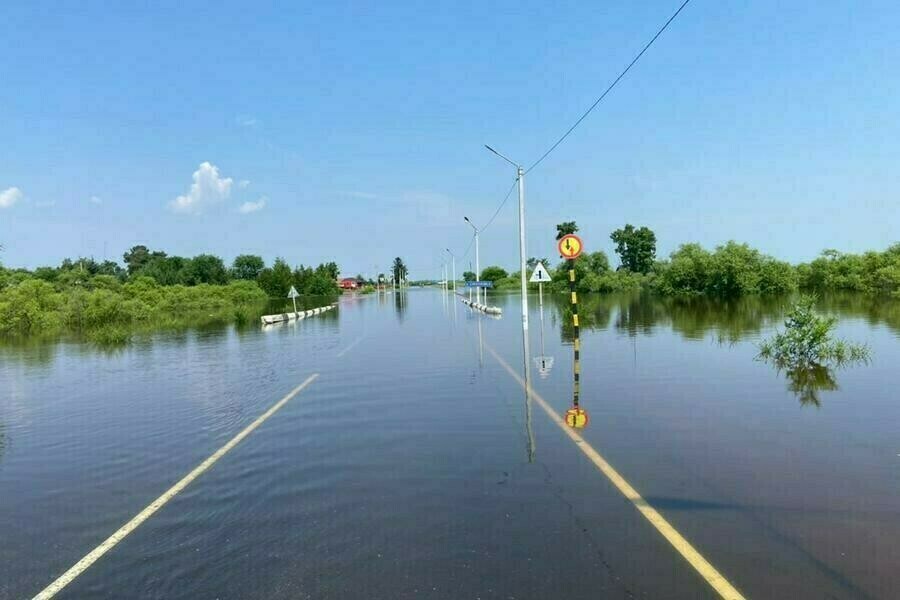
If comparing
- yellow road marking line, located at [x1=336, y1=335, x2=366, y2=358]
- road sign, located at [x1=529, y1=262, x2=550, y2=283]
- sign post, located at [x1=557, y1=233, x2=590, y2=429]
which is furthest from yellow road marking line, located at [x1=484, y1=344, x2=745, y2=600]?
road sign, located at [x1=529, y1=262, x2=550, y2=283]

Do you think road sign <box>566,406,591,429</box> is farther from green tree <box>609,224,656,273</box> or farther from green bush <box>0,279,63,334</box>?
green tree <box>609,224,656,273</box>

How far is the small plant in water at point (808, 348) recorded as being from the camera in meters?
15.4

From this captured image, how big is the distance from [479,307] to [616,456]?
41793 mm

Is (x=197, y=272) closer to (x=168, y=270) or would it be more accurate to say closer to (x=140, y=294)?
(x=168, y=270)

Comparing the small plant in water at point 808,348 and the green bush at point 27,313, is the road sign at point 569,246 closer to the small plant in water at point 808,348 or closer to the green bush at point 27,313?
the small plant in water at point 808,348

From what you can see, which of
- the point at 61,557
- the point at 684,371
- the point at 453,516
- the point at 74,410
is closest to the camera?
the point at 61,557

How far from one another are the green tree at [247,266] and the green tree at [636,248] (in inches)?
3368

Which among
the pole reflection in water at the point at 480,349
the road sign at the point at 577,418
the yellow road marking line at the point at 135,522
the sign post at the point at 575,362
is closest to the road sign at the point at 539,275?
the pole reflection in water at the point at 480,349

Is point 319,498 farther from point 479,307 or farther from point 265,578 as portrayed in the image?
point 479,307

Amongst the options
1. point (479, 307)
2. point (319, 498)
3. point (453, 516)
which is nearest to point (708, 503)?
point (453, 516)

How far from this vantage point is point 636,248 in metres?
129

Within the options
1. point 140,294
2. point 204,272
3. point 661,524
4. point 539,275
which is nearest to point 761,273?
point 539,275

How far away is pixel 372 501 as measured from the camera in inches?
246

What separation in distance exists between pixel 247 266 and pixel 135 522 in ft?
544
